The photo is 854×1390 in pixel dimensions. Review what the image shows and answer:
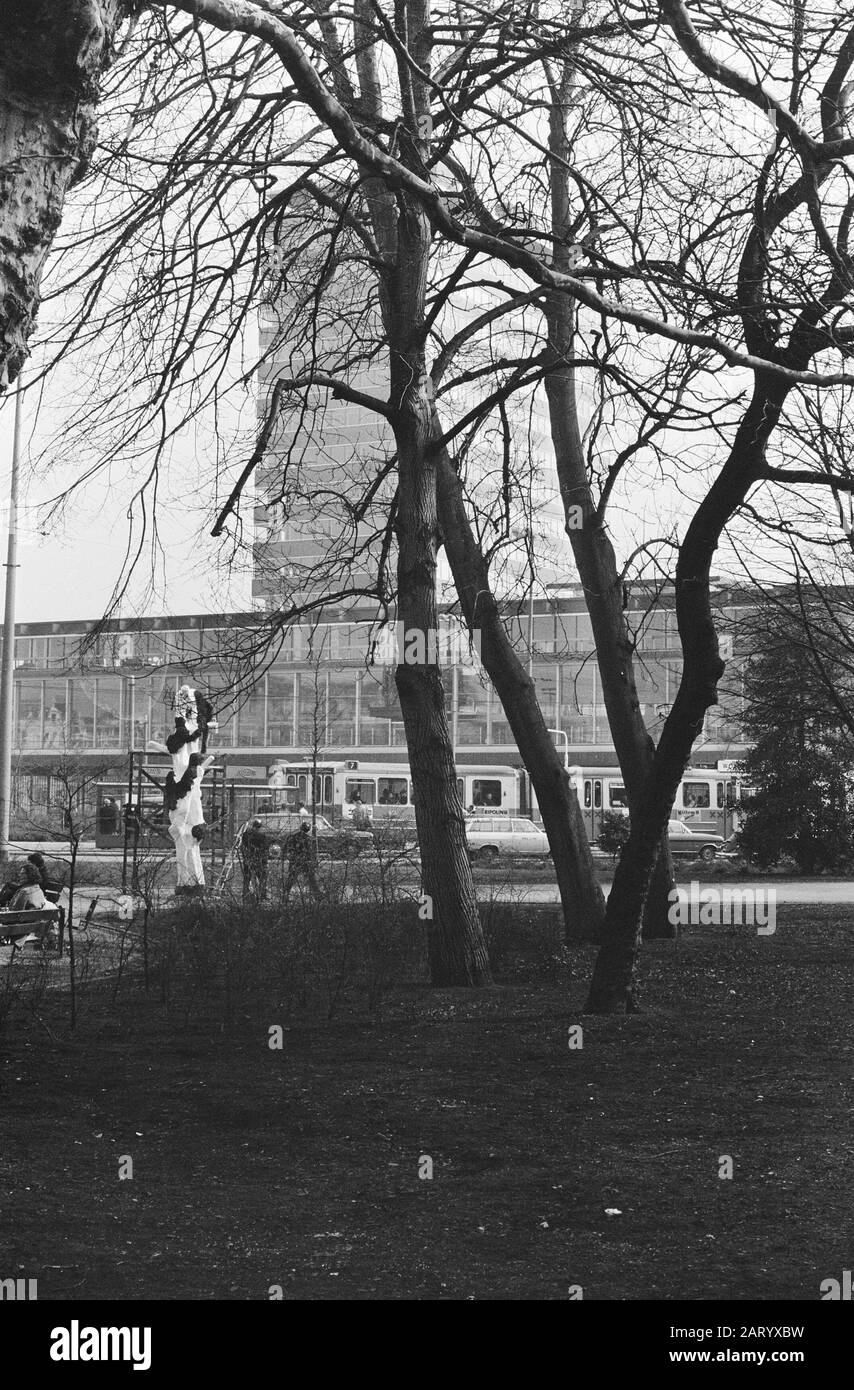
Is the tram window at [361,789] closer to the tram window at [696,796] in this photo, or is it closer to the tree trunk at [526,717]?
the tram window at [696,796]

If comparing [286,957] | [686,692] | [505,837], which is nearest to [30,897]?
[286,957]

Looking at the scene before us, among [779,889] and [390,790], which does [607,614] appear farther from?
[390,790]

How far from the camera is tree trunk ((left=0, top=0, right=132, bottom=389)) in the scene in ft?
14.0

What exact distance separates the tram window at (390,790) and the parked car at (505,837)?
639 cm

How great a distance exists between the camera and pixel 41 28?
4258mm

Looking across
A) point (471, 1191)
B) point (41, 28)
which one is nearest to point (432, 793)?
point (471, 1191)

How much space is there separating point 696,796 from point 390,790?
451 inches

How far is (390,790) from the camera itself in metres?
56.8

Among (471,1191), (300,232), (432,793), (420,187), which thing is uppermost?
(300,232)

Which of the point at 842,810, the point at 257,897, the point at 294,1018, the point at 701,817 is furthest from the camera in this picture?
the point at 701,817

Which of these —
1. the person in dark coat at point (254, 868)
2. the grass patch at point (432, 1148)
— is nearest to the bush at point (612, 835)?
the person in dark coat at point (254, 868)

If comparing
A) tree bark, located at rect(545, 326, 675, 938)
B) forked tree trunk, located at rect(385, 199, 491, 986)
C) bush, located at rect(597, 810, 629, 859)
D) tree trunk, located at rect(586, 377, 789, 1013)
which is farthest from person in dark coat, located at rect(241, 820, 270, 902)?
bush, located at rect(597, 810, 629, 859)

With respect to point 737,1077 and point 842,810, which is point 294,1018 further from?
point 842,810

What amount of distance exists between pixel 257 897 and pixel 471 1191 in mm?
10011
